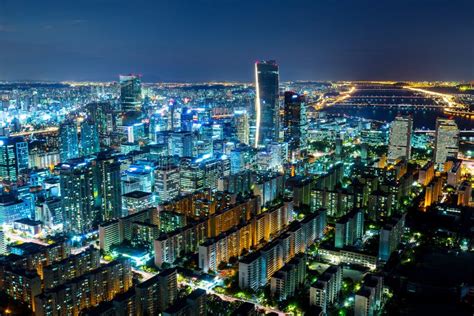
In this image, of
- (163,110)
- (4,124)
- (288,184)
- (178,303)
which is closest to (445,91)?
(163,110)

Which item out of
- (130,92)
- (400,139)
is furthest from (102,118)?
(400,139)

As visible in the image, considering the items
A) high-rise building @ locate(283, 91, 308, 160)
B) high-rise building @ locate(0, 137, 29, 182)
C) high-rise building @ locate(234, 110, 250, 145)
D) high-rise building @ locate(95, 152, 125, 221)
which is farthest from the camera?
high-rise building @ locate(234, 110, 250, 145)

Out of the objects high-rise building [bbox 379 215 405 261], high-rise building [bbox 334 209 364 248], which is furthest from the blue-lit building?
high-rise building [bbox 379 215 405 261]

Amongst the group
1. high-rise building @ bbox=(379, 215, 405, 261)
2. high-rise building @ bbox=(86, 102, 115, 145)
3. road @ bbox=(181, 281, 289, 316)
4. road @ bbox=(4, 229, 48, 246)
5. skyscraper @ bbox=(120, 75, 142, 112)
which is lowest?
road @ bbox=(181, 281, 289, 316)

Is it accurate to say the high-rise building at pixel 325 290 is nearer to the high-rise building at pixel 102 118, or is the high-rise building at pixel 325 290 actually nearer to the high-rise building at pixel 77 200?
the high-rise building at pixel 77 200

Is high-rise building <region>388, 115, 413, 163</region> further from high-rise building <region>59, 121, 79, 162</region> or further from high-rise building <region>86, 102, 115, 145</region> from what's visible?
high-rise building <region>86, 102, 115, 145</region>

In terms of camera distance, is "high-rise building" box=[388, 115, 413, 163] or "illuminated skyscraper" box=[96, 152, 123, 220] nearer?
"illuminated skyscraper" box=[96, 152, 123, 220]

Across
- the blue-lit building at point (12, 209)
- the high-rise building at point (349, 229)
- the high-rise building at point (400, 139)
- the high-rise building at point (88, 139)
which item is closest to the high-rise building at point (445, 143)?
the high-rise building at point (400, 139)
